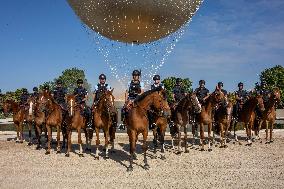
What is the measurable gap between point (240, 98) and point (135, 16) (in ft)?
28.0

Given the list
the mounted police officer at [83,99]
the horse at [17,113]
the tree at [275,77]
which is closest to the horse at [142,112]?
the mounted police officer at [83,99]

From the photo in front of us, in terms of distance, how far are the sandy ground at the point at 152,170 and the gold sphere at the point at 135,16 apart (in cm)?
598

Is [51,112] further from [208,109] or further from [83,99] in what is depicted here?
[208,109]

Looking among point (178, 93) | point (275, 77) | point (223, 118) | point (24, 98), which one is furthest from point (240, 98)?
point (275, 77)

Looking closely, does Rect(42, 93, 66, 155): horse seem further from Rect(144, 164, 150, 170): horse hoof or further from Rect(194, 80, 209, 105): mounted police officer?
Rect(194, 80, 209, 105): mounted police officer

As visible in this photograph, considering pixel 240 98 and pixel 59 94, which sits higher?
pixel 59 94

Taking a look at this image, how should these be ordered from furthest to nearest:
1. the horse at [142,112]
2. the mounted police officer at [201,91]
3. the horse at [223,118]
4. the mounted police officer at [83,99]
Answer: the horse at [223,118] → the mounted police officer at [201,91] → the mounted police officer at [83,99] → the horse at [142,112]

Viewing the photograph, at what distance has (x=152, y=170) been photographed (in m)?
14.3

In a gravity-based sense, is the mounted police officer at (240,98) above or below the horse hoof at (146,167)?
above

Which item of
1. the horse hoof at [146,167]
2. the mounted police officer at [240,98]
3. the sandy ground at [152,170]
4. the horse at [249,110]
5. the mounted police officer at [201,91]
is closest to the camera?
the sandy ground at [152,170]

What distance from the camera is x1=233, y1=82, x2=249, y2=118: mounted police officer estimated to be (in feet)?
73.9

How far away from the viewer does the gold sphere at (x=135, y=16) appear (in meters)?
17.5

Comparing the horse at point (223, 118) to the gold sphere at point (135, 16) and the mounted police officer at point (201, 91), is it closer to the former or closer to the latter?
the mounted police officer at point (201, 91)

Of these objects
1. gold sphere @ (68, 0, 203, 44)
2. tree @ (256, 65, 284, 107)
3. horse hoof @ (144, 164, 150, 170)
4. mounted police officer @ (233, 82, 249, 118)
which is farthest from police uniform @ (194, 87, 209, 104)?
tree @ (256, 65, 284, 107)
